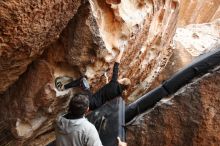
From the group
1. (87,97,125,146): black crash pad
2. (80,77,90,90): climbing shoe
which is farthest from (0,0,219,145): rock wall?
(87,97,125,146): black crash pad

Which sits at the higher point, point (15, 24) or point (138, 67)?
point (15, 24)

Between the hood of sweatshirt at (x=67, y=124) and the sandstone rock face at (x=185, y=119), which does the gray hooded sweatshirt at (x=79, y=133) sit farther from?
the sandstone rock face at (x=185, y=119)

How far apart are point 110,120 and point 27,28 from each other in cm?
155

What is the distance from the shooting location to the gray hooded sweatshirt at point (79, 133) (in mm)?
4293

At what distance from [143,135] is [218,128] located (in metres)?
0.95

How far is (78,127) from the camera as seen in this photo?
4.30 meters

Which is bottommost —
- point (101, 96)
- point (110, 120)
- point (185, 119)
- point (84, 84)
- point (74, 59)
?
point (185, 119)

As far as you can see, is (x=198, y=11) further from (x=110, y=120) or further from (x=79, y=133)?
(x=79, y=133)

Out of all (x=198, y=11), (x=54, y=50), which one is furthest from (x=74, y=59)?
(x=198, y=11)

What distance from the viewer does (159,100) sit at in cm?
554

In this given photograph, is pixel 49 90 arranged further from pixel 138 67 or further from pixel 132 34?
pixel 138 67

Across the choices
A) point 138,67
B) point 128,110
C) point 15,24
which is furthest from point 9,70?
point 138,67

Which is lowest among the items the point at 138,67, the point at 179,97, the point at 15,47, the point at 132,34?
the point at 138,67

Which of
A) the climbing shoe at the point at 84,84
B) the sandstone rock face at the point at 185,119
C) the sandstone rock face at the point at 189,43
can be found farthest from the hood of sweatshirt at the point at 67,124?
the sandstone rock face at the point at 189,43
